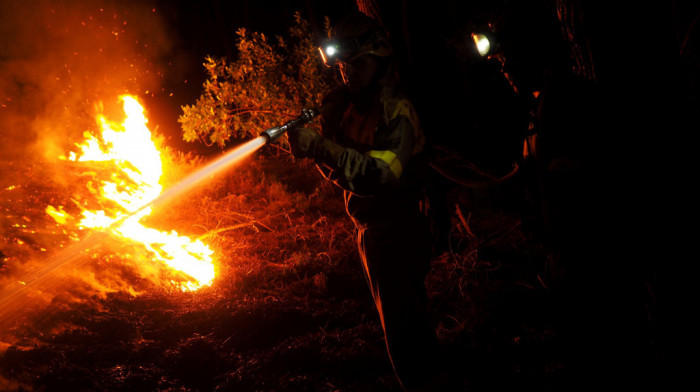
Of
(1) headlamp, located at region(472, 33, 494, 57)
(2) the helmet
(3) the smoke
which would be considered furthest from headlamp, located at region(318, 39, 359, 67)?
(3) the smoke

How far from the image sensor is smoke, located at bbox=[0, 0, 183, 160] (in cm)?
599

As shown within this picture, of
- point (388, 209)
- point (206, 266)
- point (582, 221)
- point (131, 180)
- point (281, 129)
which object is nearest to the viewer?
point (281, 129)

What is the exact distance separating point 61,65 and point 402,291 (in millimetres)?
7351

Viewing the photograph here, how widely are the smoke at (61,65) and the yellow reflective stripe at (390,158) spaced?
19.2 feet

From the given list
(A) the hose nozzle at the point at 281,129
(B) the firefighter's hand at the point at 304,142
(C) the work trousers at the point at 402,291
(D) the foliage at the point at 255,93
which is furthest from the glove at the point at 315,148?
(D) the foliage at the point at 255,93

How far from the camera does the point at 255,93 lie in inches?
284

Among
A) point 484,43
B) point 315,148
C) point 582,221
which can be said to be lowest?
point 582,221

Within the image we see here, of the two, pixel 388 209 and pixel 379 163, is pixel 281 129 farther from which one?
pixel 388 209

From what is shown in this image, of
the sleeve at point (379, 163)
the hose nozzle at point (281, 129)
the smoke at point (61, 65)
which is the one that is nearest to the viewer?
the sleeve at point (379, 163)

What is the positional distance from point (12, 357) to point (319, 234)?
4097 mm

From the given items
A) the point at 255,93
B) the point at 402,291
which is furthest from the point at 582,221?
the point at 255,93

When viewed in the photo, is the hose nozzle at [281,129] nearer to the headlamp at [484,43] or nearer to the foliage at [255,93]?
the headlamp at [484,43]

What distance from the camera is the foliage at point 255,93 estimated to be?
23.4ft

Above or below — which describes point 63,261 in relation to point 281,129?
above
